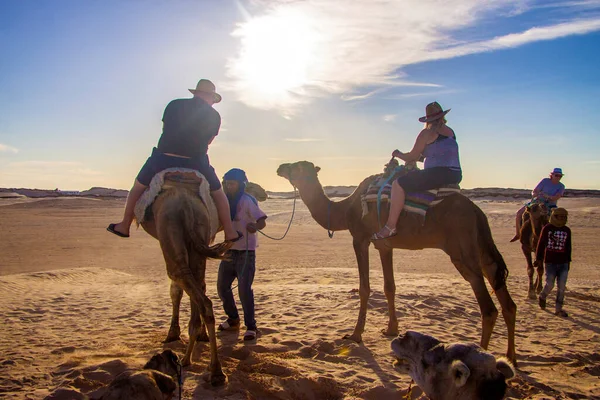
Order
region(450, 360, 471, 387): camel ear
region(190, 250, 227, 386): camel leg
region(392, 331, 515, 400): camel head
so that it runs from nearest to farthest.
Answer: region(450, 360, 471, 387): camel ear
region(392, 331, 515, 400): camel head
region(190, 250, 227, 386): camel leg

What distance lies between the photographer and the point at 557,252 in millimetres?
9281

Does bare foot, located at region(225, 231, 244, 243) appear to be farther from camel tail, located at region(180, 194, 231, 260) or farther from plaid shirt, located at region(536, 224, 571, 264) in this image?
plaid shirt, located at region(536, 224, 571, 264)

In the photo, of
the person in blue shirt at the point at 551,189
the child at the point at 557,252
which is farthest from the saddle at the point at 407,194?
the person in blue shirt at the point at 551,189

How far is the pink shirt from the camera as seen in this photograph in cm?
717

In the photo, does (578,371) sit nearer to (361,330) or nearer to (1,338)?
(361,330)

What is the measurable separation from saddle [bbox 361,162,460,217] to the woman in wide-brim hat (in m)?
0.08

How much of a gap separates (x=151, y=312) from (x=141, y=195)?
11.6 feet

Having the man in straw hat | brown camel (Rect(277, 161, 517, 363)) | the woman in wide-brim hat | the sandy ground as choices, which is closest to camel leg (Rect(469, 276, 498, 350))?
brown camel (Rect(277, 161, 517, 363))

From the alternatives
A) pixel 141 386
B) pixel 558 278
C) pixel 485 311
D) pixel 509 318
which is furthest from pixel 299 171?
pixel 558 278

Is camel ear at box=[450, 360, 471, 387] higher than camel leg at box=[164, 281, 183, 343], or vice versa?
camel ear at box=[450, 360, 471, 387]

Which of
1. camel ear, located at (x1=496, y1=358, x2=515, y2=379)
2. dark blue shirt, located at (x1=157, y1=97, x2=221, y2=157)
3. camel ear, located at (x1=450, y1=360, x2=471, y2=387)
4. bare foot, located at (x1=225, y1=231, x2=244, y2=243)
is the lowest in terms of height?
camel ear, located at (x1=496, y1=358, x2=515, y2=379)

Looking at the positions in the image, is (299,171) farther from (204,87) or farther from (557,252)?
(557,252)

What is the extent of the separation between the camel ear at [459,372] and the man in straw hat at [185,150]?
364 centimetres

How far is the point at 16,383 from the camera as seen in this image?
5.14m
